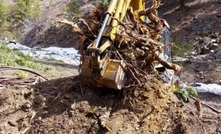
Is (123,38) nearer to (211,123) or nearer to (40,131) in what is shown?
(40,131)

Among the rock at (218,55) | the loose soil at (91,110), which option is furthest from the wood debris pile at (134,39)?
the rock at (218,55)

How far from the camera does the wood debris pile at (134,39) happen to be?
602cm

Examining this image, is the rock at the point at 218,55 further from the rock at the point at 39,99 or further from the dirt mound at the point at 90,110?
the rock at the point at 39,99

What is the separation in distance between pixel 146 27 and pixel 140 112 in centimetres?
129

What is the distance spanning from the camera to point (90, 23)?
246 inches

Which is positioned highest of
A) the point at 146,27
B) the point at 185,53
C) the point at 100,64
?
the point at 146,27

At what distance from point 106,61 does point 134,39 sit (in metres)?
0.63

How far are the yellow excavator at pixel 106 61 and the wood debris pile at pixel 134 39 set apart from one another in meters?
0.10

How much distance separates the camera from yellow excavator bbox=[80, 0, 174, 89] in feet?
18.2

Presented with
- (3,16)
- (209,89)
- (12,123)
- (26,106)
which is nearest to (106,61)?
(26,106)

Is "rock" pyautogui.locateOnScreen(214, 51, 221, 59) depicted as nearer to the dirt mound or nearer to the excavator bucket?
the dirt mound

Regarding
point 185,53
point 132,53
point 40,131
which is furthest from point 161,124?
point 185,53

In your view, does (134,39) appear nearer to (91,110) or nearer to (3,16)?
(91,110)

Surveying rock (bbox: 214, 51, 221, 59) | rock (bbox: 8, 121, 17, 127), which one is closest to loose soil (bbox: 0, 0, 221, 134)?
rock (bbox: 8, 121, 17, 127)
